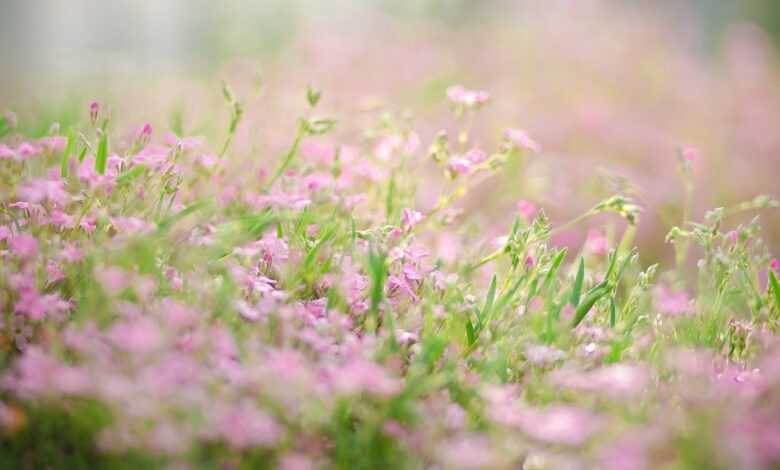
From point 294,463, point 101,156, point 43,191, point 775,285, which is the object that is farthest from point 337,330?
point 775,285

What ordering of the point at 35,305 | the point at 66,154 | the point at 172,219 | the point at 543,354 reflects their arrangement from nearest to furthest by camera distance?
1. the point at 35,305
2. the point at 543,354
3. the point at 172,219
4. the point at 66,154

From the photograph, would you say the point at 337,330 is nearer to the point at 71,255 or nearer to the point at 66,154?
the point at 71,255

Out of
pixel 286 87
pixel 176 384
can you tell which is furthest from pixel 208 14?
pixel 176 384

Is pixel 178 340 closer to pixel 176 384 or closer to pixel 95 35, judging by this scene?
pixel 176 384

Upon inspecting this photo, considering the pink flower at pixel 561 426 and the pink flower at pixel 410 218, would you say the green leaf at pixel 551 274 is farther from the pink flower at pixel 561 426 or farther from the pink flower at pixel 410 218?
the pink flower at pixel 561 426

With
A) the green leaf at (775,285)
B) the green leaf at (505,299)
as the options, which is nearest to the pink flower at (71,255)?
the green leaf at (505,299)

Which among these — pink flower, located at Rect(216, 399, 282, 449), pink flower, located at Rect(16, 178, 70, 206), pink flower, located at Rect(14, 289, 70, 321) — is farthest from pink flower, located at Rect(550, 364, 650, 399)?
pink flower, located at Rect(16, 178, 70, 206)

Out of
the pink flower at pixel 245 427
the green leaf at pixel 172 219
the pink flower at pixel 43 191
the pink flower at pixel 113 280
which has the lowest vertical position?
the pink flower at pixel 245 427
